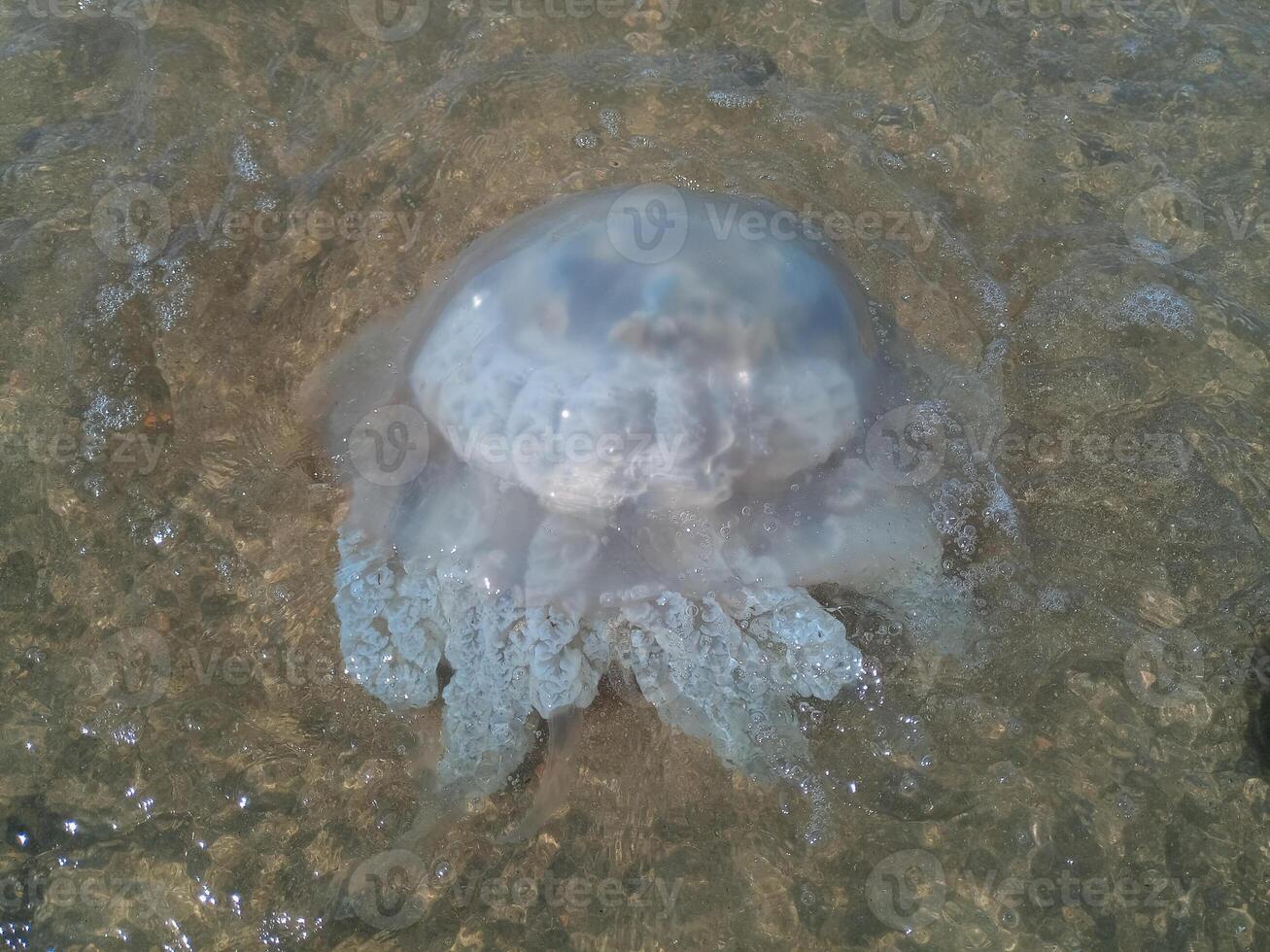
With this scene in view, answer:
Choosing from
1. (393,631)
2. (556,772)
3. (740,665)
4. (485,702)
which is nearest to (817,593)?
(740,665)

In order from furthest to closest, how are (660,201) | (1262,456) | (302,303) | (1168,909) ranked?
(302,303)
(1262,456)
(660,201)
(1168,909)

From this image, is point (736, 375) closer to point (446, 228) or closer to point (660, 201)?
point (660, 201)

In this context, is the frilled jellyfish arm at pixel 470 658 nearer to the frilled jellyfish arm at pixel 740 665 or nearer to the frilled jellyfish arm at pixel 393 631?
the frilled jellyfish arm at pixel 393 631

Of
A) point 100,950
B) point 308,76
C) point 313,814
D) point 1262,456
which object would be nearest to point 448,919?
point 313,814

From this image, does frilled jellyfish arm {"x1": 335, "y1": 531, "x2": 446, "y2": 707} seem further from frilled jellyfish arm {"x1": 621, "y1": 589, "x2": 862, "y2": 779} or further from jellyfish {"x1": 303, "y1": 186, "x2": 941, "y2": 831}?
frilled jellyfish arm {"x1": 621, "y1": 589, "x2": 862, "y2": 779}

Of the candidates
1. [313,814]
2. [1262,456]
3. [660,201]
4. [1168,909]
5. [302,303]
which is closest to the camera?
[1168,909]

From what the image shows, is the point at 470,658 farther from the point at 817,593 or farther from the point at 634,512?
the point at 817,593

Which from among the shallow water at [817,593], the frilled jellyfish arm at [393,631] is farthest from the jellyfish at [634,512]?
the shallow water at [817,593]
